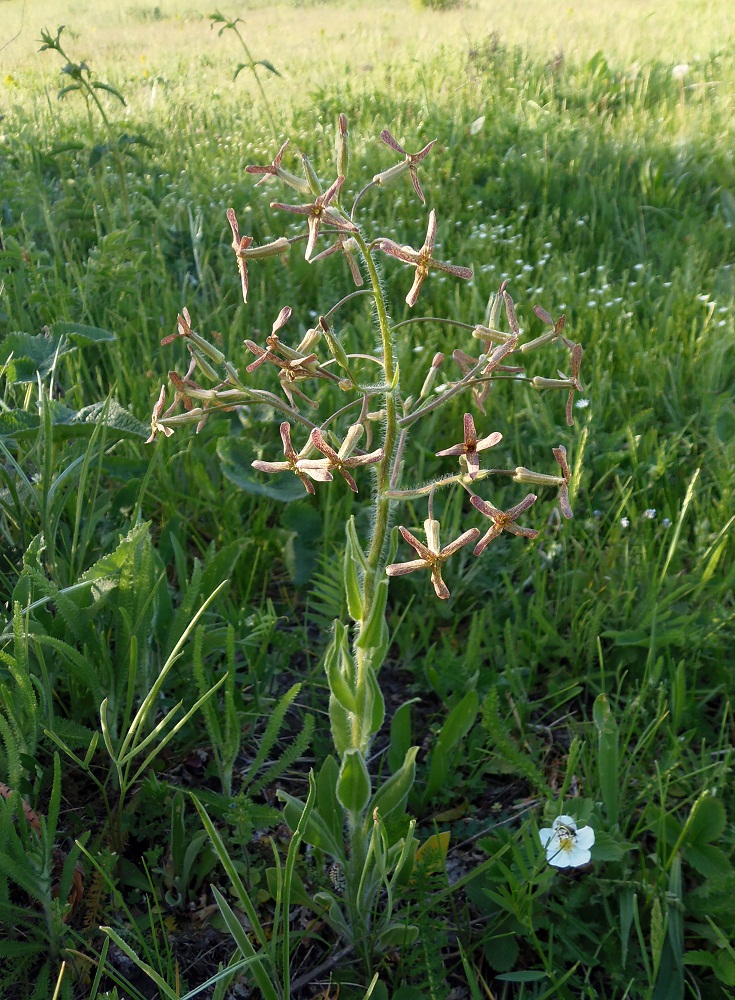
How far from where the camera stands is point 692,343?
265 centimetres

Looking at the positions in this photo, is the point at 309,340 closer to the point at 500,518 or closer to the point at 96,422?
the point at 500,518

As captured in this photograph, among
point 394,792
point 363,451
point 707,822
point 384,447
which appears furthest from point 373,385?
point 707,822

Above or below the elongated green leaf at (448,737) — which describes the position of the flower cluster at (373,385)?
above

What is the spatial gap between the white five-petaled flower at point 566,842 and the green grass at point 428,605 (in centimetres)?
3

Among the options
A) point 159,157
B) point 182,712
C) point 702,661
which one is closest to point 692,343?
point 702,661

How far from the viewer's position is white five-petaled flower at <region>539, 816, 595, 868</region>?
1230mm

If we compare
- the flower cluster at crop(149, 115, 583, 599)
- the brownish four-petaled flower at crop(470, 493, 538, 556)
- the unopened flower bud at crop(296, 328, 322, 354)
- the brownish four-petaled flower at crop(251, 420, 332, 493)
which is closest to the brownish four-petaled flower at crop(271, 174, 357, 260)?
the flower cluster at crop(149, 115, 583, 599)

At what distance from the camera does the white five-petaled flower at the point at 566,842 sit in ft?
4.04

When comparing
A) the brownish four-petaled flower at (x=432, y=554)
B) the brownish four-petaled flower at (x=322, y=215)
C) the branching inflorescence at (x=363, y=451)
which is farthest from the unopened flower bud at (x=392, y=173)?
the brownish four-petaled flower at (x=432, y=554)

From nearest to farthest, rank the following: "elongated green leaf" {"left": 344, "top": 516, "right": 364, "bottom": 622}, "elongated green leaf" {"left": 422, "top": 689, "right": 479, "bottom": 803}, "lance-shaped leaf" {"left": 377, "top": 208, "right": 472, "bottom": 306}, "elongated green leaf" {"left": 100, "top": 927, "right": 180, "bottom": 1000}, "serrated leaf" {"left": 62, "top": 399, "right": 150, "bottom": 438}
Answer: "elongated green leaf" {"left": 100, "top": 927, "right": 180, "bottom": 1000} < "lance-shaped leaf" {"left": 377, "top": 208, "right": 472, "bottom": 306} < "elongated green leaf" {"left": 344, "top": 516, "right": 364, "bottom": 622} < "elongated green leaf" {"left": 422, "top": 689, "right": 479, "bottom": 803} < "serrated leaf" {"left": 62, "top": 399, "right": 150, "bottom": 438}

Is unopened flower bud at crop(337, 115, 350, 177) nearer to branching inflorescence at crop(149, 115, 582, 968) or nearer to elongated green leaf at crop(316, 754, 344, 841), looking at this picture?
branching inflorescence at crop(149, 115, 582, 968)

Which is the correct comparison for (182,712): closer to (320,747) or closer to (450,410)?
(320,747)

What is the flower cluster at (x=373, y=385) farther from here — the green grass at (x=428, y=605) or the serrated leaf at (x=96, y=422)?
the serrated leaf at (x=96, y=422)

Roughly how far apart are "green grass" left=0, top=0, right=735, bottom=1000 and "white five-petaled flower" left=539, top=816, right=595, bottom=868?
32 millimetres
